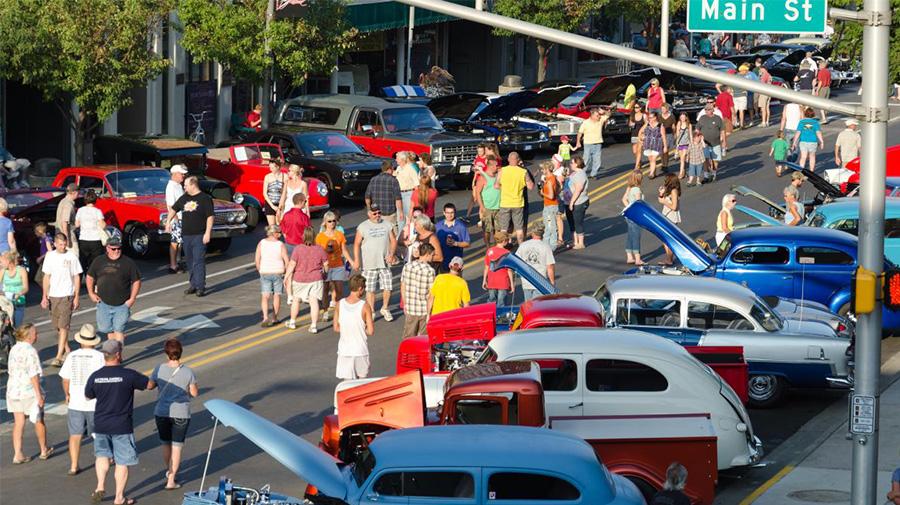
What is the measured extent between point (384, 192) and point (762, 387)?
28.5 feet

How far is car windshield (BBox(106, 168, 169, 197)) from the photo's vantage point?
25.7 metres

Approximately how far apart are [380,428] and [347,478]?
176cm

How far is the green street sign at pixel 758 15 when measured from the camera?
13.2 m

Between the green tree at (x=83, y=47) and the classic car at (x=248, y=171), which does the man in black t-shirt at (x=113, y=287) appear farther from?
the green tree at (x=83, y=47)

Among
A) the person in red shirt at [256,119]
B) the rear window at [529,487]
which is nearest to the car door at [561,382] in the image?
the rear window at [529,487]

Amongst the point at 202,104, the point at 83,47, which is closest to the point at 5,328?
the point at 83,47

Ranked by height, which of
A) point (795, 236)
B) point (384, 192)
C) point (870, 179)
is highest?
point (870, 179)

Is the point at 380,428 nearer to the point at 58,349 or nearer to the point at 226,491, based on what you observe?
the point at 226,491

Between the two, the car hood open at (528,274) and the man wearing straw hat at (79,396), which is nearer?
the man wearing straw hat at (79,396)

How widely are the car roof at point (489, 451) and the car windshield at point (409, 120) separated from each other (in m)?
21.6

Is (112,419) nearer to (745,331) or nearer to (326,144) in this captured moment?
(745,331)

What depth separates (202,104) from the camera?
4084 centimetres

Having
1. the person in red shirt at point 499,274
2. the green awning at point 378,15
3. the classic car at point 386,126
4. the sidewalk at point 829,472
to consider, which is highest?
the green awning at point 378,15

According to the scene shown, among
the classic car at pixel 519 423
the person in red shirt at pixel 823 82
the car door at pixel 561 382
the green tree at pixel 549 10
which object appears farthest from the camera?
the green tree at pixel 549 10
